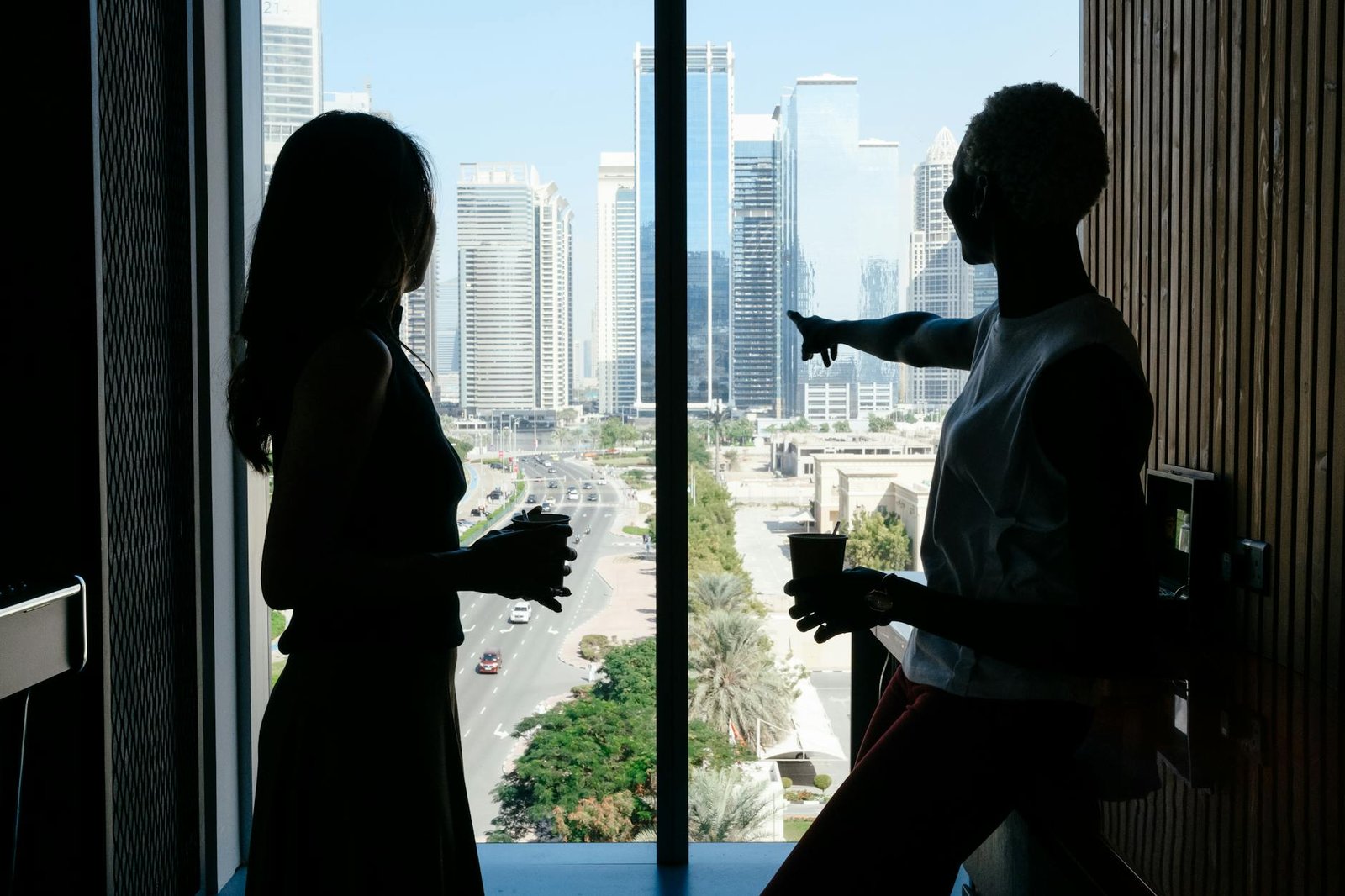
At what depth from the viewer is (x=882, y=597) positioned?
1218 millimetres

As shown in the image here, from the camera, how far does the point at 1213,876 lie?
946 millimetres

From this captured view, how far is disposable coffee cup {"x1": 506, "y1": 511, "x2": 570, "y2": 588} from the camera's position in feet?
4.23

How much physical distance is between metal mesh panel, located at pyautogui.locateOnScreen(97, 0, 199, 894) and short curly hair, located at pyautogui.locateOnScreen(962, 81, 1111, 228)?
1.79m

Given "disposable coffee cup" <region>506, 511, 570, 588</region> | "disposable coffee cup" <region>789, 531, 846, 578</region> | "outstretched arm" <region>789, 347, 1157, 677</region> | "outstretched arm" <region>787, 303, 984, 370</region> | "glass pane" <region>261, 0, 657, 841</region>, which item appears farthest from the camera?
"glass pane" <region>261, 0, 657, 841</region>

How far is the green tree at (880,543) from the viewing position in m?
2.86

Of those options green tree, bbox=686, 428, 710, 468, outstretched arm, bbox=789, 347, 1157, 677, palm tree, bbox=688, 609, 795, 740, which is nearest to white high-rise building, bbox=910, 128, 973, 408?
green tree, bbox=686, 428, 710, 468

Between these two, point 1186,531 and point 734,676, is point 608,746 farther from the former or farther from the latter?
point 1186,531

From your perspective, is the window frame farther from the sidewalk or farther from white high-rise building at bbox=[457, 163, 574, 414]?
white high-rise building at bbox=[457, 163, 574, 414]

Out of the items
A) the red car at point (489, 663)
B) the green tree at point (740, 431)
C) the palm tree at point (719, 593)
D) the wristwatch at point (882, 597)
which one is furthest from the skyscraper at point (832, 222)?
the wristwatch at point (882, 597)

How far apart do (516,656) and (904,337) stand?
5.31 feet

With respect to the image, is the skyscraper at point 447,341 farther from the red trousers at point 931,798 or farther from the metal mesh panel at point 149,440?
the red trousers at point 931,798

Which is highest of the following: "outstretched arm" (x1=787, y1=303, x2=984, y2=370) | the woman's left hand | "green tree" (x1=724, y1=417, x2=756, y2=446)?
Answer: "outstretched arm" (x1=787, y1=303, x2=984, y2=370)

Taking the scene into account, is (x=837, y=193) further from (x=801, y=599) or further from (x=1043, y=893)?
(x=1043, y=893)

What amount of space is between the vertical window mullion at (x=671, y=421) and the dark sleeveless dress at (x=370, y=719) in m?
1.62
